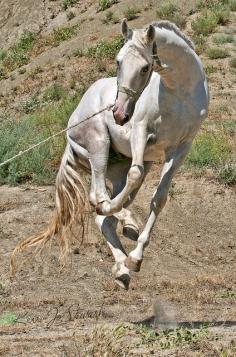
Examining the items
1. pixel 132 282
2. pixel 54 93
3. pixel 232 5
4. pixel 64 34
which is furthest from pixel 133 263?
pixel 64 34

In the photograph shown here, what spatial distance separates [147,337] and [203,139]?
1030cm

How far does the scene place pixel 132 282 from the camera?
36.2 ft

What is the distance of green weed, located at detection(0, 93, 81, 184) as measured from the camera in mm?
14547

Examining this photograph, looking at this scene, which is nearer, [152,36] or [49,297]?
[152,36]

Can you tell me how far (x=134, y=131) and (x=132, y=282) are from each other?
Answer: 3.73m

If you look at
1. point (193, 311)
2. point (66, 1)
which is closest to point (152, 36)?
point (193, 311)

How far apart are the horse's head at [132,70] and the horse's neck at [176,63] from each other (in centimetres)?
33

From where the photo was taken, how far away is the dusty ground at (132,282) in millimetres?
6457

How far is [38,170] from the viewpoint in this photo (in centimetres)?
1478

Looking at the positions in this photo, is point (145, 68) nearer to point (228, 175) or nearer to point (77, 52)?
point (228, 175)

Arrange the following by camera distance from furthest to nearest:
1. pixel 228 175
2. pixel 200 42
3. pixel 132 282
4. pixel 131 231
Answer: pixel 200 42 → pixel 228 175 → pixel 132 282 → pixel 131 231

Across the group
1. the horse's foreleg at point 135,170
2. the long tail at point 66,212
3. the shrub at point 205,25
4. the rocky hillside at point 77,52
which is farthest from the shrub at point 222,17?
the horse's foreleg at point 135,170

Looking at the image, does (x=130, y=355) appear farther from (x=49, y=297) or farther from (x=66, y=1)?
(x=66, y=1)

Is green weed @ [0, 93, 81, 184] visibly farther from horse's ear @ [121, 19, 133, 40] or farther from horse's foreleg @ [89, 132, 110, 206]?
horse's ear @ [121, 19, 133, 40]
